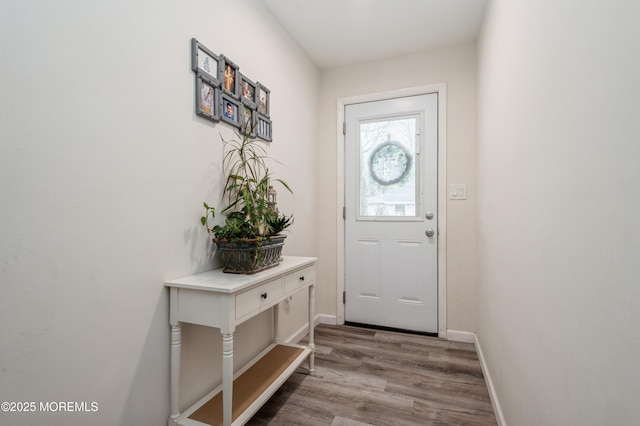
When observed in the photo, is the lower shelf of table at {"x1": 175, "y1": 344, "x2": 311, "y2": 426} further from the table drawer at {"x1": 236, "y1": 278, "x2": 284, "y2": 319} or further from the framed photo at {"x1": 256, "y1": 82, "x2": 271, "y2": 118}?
the framed photo at {"x1": 256, "y1": 82, "x2": 271, "y2": 118}

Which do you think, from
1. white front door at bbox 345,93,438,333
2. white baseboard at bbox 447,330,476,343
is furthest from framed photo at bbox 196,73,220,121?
white baseboard at bbox 447,330,476,343

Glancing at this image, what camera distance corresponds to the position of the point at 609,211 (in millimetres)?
597

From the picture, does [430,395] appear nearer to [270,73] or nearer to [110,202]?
[110,202]

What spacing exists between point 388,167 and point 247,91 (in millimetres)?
1434

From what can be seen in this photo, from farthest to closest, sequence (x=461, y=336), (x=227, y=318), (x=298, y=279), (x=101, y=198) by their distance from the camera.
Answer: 1. (x=461, y=336)
2. (x=298, y=279)
3. (x=227, y=318)
4. (x=101, y=198)

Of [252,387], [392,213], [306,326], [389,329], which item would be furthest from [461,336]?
[252,387]

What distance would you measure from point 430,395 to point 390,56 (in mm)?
2666

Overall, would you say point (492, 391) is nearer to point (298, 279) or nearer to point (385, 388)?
point (385, 388)

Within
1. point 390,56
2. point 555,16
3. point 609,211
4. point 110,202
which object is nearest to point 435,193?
point 390,56

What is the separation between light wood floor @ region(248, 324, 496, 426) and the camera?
1568 mm

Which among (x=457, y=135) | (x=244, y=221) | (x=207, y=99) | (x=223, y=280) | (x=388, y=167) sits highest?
(x=457, y=135)

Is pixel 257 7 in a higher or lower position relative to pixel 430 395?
higher

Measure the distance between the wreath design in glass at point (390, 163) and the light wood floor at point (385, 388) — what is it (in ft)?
4.58

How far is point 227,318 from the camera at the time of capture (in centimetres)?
120
